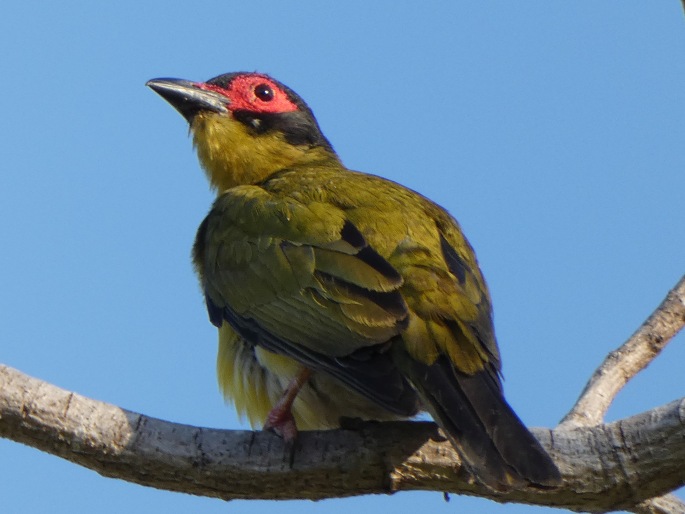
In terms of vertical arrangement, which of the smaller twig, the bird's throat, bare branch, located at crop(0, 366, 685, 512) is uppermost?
the bird's throat

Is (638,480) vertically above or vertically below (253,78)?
below

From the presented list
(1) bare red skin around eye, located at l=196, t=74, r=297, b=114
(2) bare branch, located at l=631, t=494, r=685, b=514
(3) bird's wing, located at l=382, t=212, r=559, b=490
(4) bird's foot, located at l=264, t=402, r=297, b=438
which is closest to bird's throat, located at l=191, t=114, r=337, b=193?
(1) bare red skin around eye, located at l=196, t=74, r=297, b=114

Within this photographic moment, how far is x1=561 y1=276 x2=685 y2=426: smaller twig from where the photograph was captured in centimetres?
519

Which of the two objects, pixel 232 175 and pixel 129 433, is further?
pixel 232 175

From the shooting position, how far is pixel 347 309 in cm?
453

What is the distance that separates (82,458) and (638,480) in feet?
6.74

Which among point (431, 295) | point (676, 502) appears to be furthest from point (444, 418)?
point (676, 502)

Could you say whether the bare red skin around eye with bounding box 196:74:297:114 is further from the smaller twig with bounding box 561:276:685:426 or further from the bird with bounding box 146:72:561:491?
the smaller twig with bounding box 561:276:685:426

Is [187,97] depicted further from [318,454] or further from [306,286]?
[318,454]

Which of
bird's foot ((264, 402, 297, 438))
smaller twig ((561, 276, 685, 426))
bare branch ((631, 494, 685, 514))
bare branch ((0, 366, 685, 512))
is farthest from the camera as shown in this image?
smaller twig ((561, 276, 685, 426))

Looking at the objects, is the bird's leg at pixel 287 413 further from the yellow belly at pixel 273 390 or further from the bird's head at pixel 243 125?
the bird's head at pixel 243 125

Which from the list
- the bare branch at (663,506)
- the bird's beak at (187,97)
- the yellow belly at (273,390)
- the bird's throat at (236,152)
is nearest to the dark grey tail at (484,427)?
the yellow belly at (273,390)

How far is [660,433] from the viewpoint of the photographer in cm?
389

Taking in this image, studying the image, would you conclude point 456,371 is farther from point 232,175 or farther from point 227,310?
point 232,175
